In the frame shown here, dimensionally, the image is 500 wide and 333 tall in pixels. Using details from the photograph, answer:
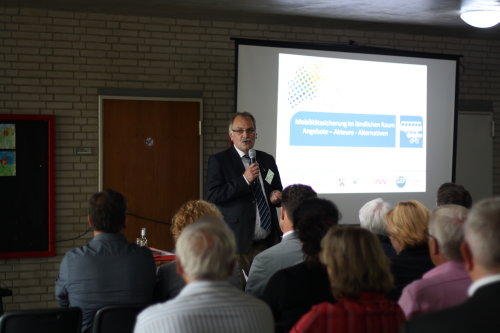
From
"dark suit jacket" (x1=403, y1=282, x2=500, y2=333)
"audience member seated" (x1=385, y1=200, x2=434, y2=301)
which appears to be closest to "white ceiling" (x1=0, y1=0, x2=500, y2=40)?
"audience member seated" (x1=385, y1=200, x2=434, y2=301)

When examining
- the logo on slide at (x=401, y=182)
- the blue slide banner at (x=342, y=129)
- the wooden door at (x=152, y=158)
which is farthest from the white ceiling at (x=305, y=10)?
the logo on slide at (x=401, y=182)

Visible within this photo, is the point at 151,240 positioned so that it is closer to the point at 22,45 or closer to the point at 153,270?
the point at 22,45

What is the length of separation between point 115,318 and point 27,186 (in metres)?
4.22

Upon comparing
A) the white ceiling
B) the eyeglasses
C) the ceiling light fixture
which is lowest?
the eyeglasses

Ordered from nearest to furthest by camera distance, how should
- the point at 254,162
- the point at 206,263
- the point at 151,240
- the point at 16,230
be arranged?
1. the point at 206,263
2. the point at 254,162
3. the point at 16,230
4. the point at 151,240

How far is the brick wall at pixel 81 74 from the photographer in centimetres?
671

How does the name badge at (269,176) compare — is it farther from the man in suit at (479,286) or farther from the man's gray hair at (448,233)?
the man in suit at (479,286)

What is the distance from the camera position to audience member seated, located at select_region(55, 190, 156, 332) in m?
3.10

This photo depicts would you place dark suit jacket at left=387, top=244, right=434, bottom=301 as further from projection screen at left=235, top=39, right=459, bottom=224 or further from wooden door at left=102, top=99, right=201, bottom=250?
wooden door at left=102, top=99, right=201, bottom=250

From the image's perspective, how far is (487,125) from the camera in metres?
8.62

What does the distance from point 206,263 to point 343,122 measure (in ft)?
16.5

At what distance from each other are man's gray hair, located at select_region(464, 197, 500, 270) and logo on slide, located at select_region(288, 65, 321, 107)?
4.93 metres

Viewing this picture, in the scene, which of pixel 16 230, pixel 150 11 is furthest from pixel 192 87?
pixel 16 230

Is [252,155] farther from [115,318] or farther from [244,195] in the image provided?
[115,318]
